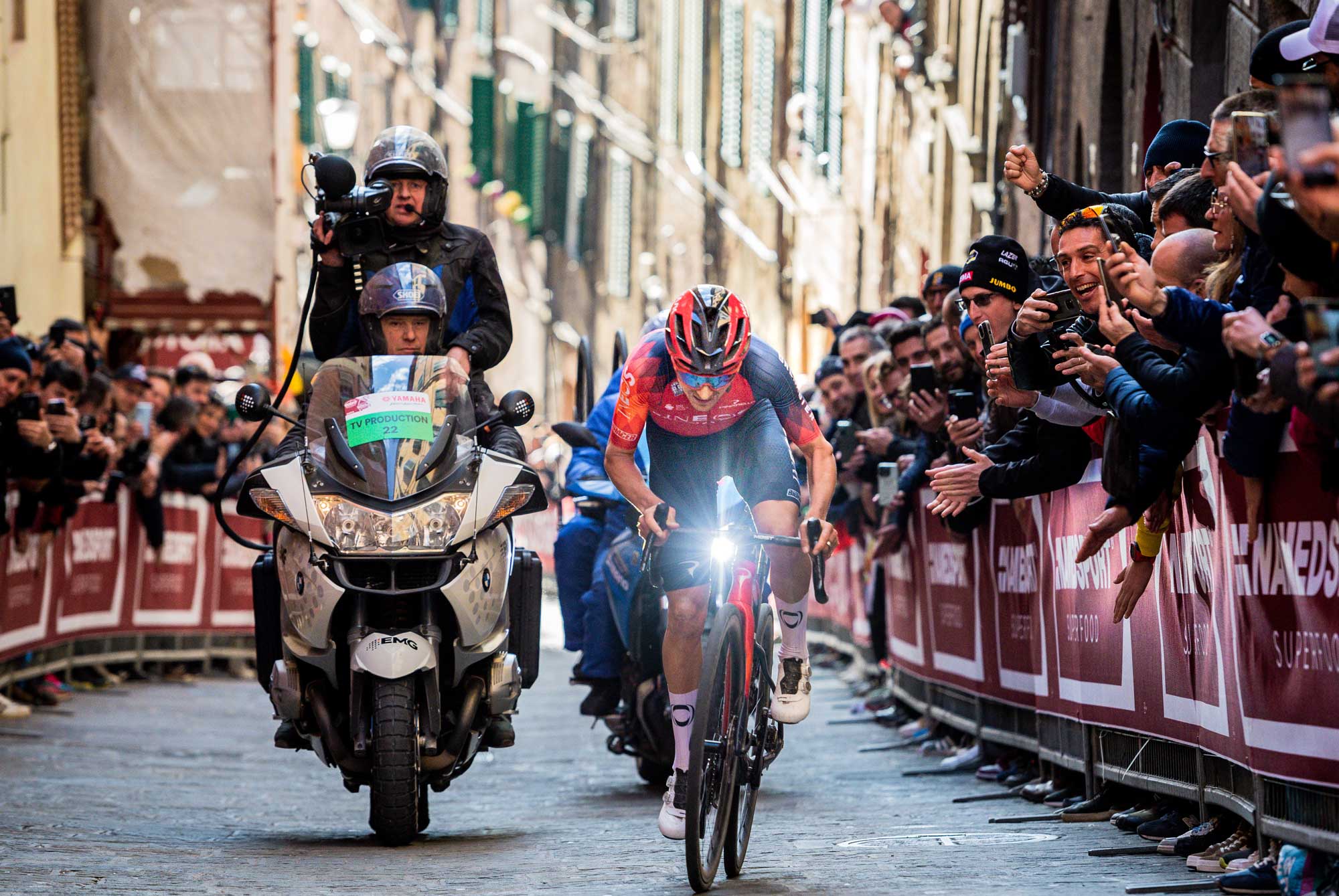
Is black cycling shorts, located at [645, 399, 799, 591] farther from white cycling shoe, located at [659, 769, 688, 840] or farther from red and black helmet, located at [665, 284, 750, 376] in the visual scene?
white cycling shoe, located at [659, 769, 688, 840]

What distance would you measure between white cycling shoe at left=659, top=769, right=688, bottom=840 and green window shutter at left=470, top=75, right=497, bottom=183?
234 ft

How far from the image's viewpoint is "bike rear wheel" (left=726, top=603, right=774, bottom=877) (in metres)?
7.89

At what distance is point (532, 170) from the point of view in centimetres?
7850

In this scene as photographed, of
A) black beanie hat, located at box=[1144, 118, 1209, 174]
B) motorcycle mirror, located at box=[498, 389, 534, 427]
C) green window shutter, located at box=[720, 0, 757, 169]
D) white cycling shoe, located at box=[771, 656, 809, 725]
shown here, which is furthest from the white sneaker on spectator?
green window shutter, located at box=[720, 0, 757, 169]

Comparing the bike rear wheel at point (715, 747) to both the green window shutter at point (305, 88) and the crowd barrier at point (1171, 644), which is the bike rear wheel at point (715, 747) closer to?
the crowd barrier at point (1171, 644)

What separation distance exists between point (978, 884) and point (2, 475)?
8.37 metres

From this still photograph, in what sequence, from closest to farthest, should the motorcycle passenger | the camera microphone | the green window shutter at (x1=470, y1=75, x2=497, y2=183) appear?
1. the camera microphone
2. the motorcycle passenger
3. the green window shutter at (x1=470, y1=75, x2=497, y2=183)

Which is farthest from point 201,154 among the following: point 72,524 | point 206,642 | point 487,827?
point 487,827

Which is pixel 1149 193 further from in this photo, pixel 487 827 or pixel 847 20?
pixel 847 20

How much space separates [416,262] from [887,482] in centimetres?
387

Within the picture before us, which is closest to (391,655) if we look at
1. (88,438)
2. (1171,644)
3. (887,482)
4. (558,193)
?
(1171,644)

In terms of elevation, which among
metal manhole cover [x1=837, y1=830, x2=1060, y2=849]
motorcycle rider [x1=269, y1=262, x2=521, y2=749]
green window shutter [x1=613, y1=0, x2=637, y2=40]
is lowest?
metal manhole cover [x1=837, y1=830, x2=1060, y2=849]

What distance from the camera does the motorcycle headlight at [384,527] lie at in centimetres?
893

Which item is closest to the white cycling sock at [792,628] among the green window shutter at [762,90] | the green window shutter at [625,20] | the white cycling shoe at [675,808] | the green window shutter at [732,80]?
the white cycling shoe at [675,808]
